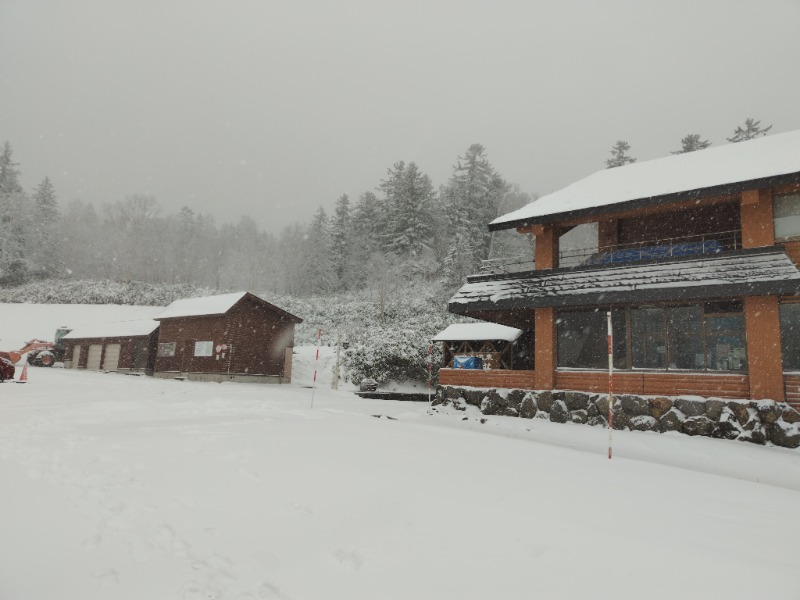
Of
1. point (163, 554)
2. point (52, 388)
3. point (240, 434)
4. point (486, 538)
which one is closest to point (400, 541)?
point (486, 538)

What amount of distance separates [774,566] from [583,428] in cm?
910

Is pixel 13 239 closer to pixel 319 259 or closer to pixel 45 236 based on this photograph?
pixel 45 236

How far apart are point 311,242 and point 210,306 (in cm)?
2946

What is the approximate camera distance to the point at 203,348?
2892cm

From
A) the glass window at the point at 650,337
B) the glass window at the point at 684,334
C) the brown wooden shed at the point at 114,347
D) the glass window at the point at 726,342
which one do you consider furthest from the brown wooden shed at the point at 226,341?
the glass window at the point at 726,342

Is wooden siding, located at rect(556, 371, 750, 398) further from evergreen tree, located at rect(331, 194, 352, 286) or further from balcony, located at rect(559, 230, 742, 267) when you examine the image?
evergreen tree, located at rect(331, 194, 352, 286)

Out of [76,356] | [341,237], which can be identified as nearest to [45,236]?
[76,356]

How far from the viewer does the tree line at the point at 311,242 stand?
47.2m

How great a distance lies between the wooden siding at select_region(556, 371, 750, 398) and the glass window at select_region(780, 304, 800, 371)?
3.20 metres

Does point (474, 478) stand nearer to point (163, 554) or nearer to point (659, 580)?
point (659, 580)

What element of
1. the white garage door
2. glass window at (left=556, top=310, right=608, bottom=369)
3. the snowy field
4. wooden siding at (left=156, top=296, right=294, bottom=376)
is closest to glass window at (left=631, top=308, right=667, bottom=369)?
glass window at (left=556, top=310, right=608, bottom=369)

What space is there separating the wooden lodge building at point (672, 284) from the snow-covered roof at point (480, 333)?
4588mm

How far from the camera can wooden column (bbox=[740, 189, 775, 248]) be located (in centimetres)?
1273

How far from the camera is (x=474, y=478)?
668cm
